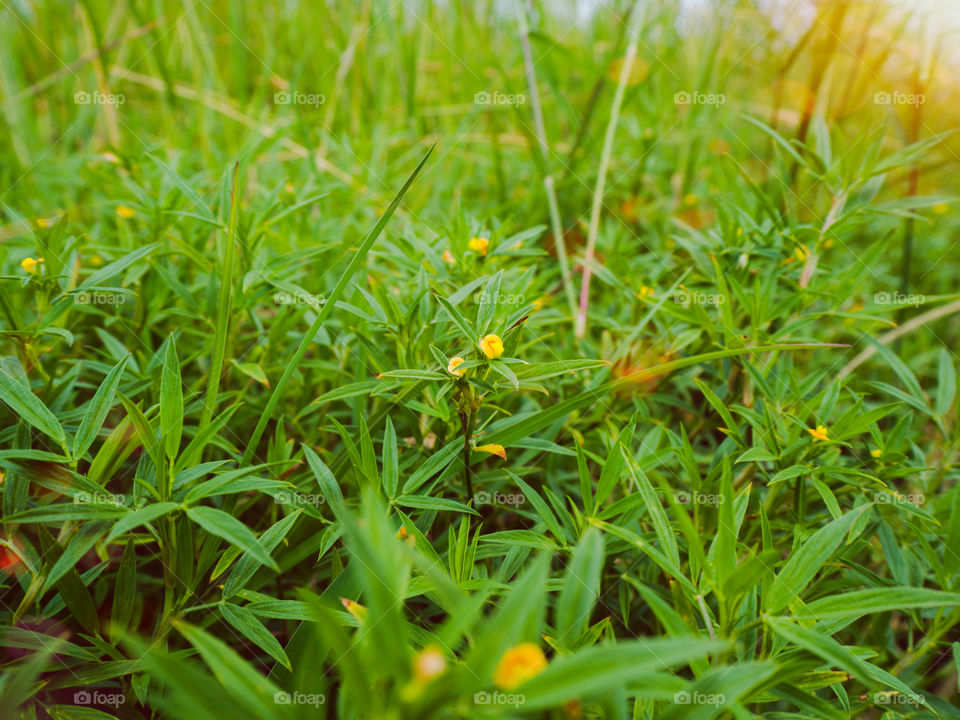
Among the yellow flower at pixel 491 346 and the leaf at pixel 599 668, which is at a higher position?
the yellow flower at pixel 491 346

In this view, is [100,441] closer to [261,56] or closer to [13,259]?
[13,259]

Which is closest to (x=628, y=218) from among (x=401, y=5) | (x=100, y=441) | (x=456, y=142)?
(x=456, y=142)

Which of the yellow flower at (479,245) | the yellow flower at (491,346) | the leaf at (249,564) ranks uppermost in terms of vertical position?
the yellow flower at (479,245)

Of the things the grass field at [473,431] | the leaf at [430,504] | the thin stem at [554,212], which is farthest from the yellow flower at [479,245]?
the leaf at [430,504]

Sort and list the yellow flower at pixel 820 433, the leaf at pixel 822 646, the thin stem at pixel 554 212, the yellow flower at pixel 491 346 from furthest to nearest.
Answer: the thin stem at pixel 554 212
the yellow flower at pixel 820 433
the yellow flower at pixel 491 346
the leaf at pixel 822 646

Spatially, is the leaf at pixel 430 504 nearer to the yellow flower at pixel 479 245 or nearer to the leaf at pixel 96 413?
the leaf at pixel 96 413

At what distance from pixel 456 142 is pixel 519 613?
196cm

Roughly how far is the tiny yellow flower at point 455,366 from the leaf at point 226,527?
0.94 ft

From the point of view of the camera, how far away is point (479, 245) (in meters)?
1.06

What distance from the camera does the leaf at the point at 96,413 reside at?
683 millimetres

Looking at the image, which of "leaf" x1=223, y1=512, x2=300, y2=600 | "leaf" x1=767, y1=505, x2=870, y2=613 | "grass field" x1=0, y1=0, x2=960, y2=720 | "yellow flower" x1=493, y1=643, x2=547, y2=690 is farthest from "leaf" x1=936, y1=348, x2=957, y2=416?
"leaf" x1=223, y1=512, x2=300, y2=600

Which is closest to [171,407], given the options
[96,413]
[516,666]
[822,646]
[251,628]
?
[96,413]

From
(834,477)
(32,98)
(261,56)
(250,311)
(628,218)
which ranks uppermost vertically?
(261,56)

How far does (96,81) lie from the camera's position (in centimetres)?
229
